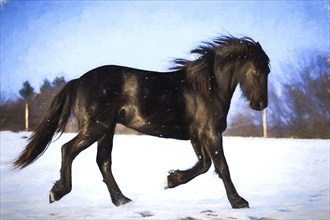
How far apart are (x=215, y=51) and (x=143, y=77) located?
2.33 ft

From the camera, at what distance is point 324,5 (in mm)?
4812

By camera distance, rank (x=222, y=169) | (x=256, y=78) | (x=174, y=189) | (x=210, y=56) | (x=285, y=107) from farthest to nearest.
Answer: (x=285, y=107), (x=174, y=189), (x=210, y=56), (x=256, y=78), (x=222, y=169)

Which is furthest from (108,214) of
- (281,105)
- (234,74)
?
(281,105)

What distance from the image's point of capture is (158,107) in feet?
10.5

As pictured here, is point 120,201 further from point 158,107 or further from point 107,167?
point 158,107

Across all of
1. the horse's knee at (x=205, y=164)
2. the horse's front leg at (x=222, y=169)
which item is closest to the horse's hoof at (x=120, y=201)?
the horse's knee at (x=205, y=164)

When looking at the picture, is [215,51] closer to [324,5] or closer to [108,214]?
[108,214]

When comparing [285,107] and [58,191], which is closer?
[58,191]

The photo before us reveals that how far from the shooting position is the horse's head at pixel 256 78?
3295 millimetres

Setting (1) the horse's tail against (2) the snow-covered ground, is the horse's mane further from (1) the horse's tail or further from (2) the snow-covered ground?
(1) the horse's tail

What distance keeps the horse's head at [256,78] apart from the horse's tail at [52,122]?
1.51 metres

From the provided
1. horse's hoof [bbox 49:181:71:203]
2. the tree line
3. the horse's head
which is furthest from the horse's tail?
the horse's head

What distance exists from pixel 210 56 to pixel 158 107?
69cm

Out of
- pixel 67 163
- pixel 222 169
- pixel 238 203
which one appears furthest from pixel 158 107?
pixel 238 203
